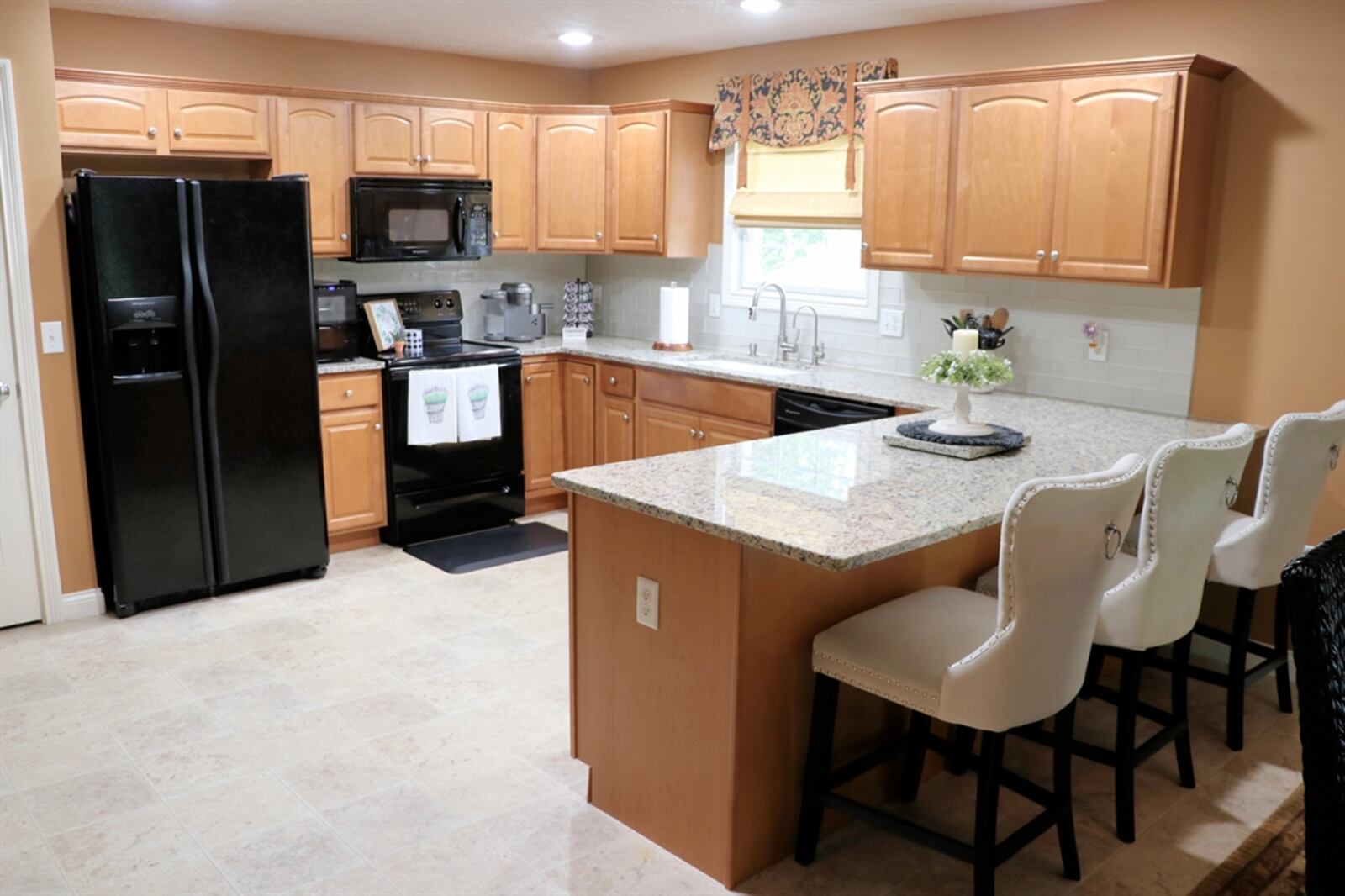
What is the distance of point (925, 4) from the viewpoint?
4340 millimetres

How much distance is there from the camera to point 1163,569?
2.63 meters

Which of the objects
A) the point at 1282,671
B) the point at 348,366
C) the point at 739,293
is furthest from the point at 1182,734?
the point at 348,366

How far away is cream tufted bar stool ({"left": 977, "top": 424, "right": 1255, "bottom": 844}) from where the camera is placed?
2561 mm

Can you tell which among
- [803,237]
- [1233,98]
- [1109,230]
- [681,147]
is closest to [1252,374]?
[1109,230]

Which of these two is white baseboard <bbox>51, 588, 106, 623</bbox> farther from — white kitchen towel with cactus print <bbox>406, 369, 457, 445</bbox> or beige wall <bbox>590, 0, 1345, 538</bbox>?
beige wall <bbox>590, 0, 1345, 538</bbox>

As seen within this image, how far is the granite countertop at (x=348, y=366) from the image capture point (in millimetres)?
4918

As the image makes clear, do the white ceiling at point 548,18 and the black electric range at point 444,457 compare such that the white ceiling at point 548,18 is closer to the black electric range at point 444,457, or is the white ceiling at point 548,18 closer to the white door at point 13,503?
the black electric range at point 444,457

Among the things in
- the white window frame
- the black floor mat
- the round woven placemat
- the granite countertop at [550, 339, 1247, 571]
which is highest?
the white window frame

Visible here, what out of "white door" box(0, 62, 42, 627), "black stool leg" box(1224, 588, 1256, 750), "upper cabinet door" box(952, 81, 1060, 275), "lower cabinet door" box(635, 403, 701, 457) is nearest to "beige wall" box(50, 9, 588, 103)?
"white door" box(0, 62, 42, 627)

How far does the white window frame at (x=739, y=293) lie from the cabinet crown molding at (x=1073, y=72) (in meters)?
1.00

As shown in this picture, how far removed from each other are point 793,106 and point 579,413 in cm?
184

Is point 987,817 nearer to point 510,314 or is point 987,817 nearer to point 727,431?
point 727,431

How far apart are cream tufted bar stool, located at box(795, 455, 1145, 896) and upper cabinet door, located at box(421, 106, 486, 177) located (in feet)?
12.0

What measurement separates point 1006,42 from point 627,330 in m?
2.62
